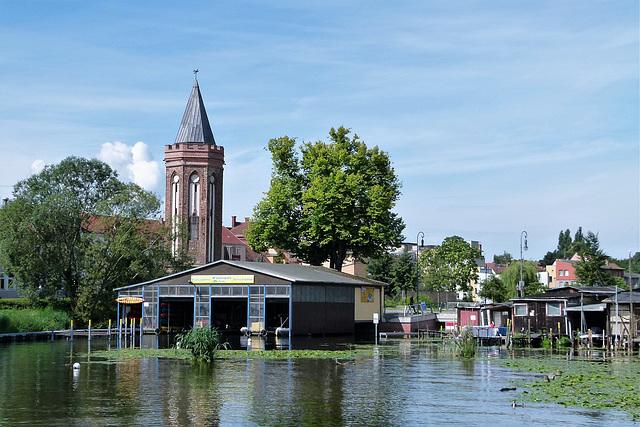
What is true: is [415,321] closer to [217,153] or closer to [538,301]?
[538,301]

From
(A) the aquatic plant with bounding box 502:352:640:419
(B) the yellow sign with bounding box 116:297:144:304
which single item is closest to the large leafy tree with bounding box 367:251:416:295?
(B) the yellow sign with bounding box 116:297:144:304

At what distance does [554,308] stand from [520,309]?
9.31ft

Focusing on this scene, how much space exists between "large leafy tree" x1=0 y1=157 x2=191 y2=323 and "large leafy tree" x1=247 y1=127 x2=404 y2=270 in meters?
10.8

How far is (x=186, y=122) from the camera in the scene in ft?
315

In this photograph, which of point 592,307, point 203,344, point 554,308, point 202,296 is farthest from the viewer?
point 202,296

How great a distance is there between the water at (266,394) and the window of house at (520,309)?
67.1 feet

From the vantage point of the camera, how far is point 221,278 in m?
56.9

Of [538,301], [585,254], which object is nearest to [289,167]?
[538,301]

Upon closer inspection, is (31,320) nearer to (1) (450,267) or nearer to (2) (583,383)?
(2) (583,383)

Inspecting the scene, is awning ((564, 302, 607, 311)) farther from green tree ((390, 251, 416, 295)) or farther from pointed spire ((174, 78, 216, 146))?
pointed spire ((174, 78, 216, 146))

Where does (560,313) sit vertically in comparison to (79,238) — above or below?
below

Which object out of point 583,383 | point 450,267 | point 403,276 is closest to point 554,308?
point 583,383

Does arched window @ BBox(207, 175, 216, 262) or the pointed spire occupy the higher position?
the pointed spire

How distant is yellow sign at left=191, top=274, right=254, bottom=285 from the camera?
56.2 metres
